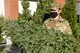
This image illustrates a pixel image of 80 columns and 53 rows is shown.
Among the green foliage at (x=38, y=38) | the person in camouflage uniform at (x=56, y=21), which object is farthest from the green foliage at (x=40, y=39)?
the person in camouflage uniform at (x=56, y=21)

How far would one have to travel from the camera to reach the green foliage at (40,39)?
15.3 ft

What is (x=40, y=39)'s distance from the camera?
186 inches

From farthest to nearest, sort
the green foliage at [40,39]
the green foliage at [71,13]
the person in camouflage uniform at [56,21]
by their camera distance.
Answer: the green foliage at [71,13]
the person in camouflage uniform at [56,21]
the green foliage at [40,39]

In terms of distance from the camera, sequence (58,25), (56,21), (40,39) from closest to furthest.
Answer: (40,39), (58,25), (56,21)

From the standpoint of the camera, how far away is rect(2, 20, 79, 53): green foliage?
184 inches

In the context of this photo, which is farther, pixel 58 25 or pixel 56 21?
pixel 56 21

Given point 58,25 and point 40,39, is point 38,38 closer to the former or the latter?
point 40,39

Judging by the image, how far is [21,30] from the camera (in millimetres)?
4906

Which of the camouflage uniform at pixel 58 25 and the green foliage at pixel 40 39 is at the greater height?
the camouflage uniform at pixel 58 25

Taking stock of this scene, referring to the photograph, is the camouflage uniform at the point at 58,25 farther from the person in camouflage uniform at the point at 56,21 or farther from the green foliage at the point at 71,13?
the green foliage at the point at 71,13

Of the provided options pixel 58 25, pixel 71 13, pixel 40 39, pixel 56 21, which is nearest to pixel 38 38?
pixel 40 39

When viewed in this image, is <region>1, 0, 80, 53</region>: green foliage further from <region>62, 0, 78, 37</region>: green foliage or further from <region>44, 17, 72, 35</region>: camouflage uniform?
<region>62, 0, 78, 37</region>: green foliage

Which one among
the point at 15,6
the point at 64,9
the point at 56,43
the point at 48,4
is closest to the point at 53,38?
the point at 56,43

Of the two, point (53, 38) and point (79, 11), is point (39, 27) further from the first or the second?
point (79, 11)
